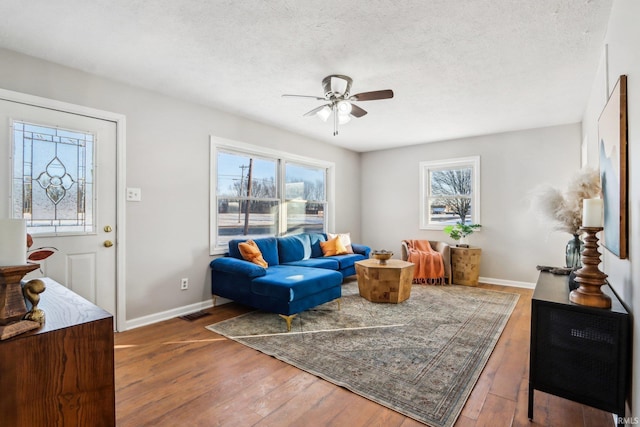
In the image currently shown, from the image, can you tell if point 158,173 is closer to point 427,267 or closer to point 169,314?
point 169,314

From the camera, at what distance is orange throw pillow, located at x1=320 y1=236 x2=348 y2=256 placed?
4988mm

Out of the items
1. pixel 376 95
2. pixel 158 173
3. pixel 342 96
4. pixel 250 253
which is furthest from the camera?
pixel 250 253

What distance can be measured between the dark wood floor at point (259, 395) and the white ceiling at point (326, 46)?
8.10ft

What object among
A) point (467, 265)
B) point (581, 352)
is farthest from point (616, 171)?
point (467, 265)

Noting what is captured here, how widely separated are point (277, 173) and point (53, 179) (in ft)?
9.01

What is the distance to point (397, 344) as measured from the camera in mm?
2688

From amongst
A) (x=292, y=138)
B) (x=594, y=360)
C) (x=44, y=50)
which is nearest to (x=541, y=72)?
(x=594, y=360)

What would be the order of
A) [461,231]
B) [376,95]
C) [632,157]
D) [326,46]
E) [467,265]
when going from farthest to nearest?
[461,231], [467,265], [376,95], [326,46], [632,157]

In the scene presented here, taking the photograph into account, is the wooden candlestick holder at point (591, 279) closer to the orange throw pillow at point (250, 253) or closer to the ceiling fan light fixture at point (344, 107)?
the ceiling fan light fixture at point (344, 107)

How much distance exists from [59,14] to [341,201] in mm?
4712

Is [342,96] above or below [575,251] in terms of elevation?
above

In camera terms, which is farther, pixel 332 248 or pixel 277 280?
pixel 332 248

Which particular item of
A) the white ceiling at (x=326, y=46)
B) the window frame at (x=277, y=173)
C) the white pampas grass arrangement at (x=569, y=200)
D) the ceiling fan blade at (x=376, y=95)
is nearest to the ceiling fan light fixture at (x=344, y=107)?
the ceiling fan blade at (x=376, y=95)

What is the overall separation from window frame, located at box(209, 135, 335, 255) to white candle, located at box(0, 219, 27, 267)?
2725mm
